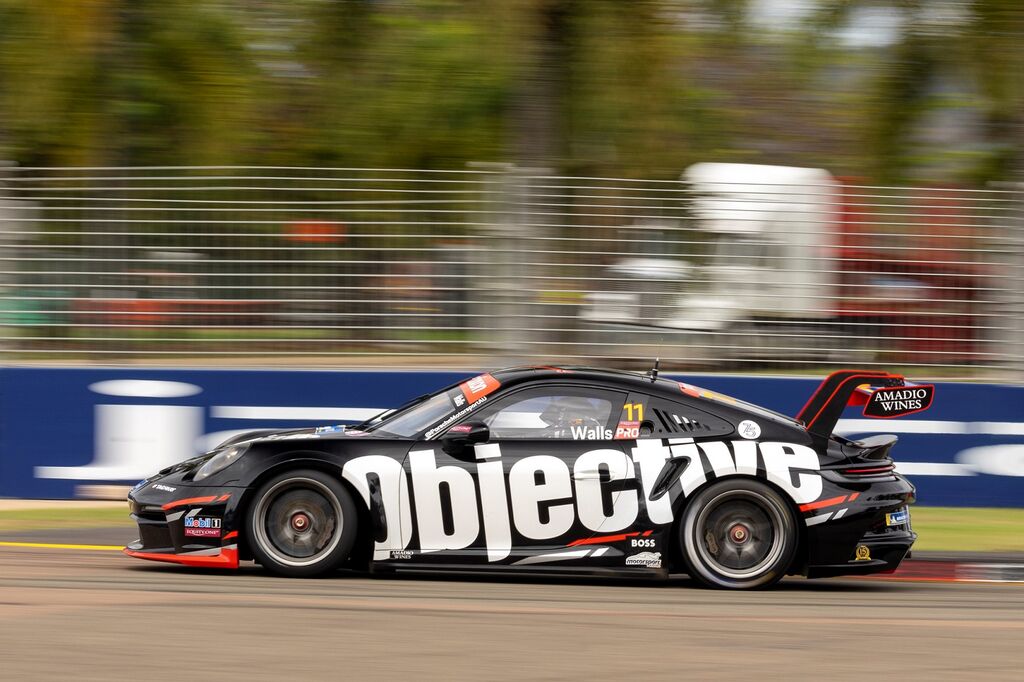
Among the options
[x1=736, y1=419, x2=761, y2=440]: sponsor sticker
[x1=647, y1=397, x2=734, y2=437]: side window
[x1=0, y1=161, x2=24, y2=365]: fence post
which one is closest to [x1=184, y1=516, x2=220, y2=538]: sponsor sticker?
[x1=647, y1=397, x2=734, y2=437]: side window

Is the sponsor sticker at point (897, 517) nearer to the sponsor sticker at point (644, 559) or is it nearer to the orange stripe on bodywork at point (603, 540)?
→ the sponsor sticker at point (644, 559)

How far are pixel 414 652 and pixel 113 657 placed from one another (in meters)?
1.21

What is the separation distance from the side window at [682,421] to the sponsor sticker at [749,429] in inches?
2.1

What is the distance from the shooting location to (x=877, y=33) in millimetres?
17375

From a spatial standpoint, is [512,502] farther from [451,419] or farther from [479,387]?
[479,387]

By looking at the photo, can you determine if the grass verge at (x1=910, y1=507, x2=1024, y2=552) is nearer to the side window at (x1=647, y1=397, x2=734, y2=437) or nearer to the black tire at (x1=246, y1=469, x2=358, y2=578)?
the side window at (x1=647, y1=397, x2=734, y2=437)

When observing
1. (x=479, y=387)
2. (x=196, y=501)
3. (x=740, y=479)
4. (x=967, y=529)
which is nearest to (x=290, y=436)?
(x=196, y=501)

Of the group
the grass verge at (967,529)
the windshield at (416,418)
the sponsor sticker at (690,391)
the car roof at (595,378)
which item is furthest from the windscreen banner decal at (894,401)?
the windshield at (416,418)

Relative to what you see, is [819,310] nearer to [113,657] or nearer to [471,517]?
[471,517]

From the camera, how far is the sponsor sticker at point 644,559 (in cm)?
673

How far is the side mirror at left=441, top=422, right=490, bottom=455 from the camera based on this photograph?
22.1 ft

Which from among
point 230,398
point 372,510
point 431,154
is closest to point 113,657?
point 372,510

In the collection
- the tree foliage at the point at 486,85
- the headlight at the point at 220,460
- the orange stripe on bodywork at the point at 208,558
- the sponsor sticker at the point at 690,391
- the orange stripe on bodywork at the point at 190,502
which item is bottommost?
the orange stripe on bodywork at the point at 208,558

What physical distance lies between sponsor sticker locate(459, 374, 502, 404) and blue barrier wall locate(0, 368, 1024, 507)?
297 cm
